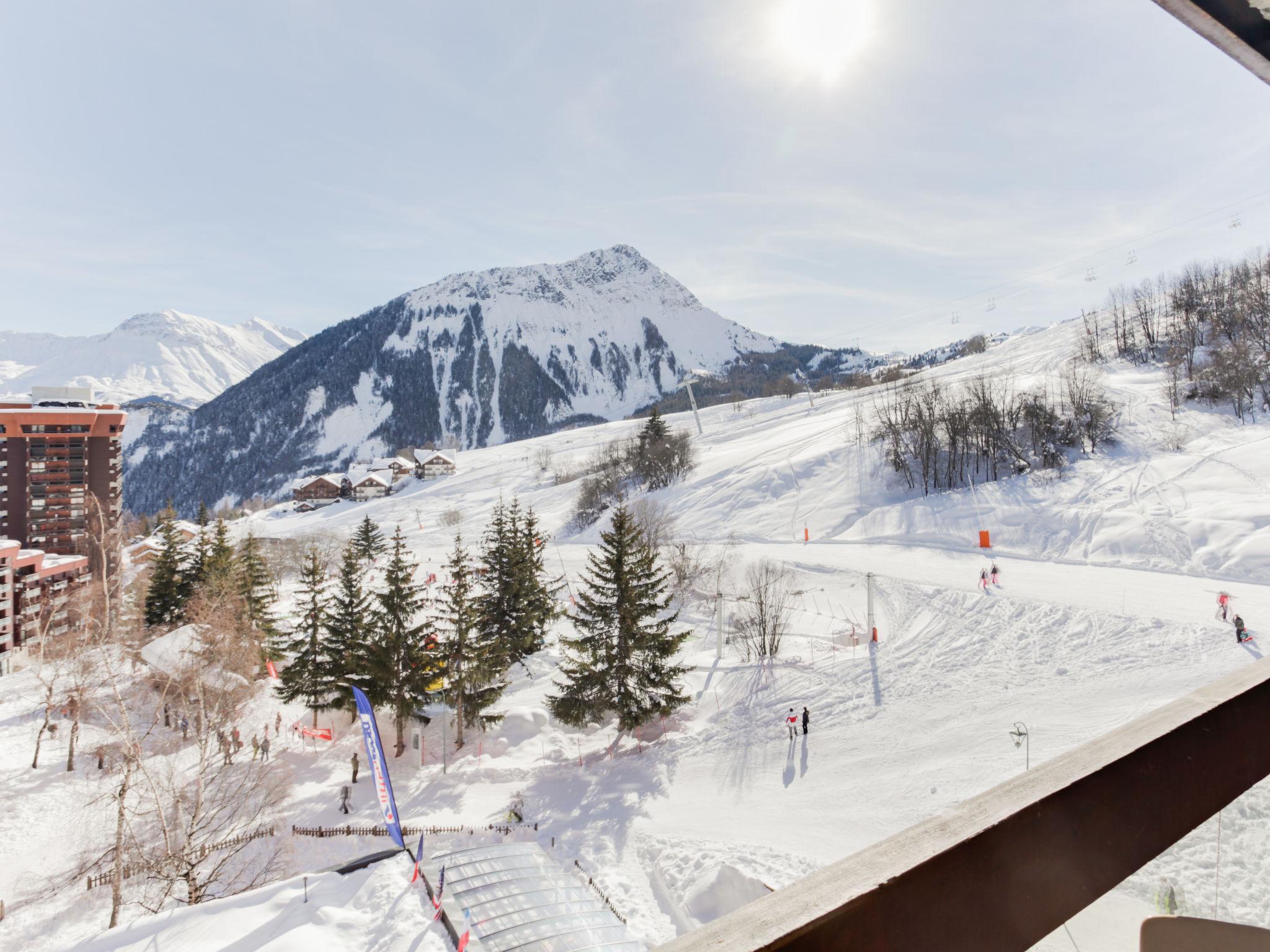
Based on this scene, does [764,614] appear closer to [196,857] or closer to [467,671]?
[467,671]

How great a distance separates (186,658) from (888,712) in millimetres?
27181

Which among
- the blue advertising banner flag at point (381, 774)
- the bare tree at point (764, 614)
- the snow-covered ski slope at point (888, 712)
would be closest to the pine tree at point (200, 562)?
the snow-covered ski slope at point (888, 712)

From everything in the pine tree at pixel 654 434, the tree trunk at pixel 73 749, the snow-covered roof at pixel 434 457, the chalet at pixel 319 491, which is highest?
the pine tree at pixel 654 434

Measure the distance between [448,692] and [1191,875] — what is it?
76.9ft

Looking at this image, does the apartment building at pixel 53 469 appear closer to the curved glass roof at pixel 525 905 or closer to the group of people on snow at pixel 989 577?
the curved glass roof at pixel 525 905

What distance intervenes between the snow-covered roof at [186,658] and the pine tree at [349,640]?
3209 mm

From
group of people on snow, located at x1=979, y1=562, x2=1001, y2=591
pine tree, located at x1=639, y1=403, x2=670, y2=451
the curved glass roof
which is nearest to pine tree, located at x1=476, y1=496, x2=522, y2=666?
the curved glass roof

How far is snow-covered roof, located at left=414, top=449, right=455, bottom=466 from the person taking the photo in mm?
102375

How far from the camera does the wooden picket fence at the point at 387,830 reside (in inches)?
651

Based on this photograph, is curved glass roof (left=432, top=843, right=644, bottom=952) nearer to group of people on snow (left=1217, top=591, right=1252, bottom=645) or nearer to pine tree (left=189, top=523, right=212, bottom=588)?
group of people on snow (left=1217, top=591, right=1252, bottom=645)

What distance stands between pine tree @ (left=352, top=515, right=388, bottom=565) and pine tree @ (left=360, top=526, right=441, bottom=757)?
2382 cm

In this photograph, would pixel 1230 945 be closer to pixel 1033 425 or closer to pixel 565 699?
pixel 565 699

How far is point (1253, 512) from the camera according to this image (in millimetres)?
26391

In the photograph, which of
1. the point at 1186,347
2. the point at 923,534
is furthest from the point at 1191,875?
the point at 1186,347
